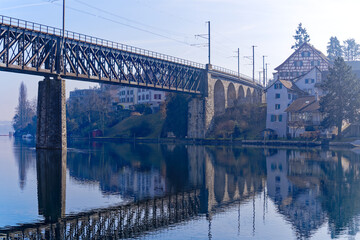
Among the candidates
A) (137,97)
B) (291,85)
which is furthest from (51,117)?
(137,97)

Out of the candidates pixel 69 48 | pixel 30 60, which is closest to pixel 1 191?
pixel 30 60

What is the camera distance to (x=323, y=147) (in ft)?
270

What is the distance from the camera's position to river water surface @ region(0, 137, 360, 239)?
2138cm

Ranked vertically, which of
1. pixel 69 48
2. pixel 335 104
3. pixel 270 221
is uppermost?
pixel 69 48

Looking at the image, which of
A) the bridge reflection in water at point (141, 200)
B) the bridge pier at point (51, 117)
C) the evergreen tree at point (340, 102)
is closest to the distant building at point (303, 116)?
the evergreen tree at point (340, 102)

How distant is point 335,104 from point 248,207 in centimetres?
6394

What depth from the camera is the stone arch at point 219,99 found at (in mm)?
119812

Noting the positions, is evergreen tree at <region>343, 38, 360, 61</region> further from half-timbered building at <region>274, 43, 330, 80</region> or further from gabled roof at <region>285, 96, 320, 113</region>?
gabled roof at <region>285, 96, 320, 113</region>

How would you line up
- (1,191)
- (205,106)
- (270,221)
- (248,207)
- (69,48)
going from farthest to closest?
1. (205,106)
2. (69,48)
3. (1,191)
4. (248,207)
5. (270,221)

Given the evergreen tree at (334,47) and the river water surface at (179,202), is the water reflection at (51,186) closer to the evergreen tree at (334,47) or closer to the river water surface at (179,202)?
the river water surface at (179,202)

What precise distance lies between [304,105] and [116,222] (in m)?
78.7

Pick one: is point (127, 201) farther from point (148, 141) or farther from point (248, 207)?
point (148, 141)

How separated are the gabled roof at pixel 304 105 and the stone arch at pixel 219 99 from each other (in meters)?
25.3

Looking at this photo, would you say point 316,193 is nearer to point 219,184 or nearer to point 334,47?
point 219,184
